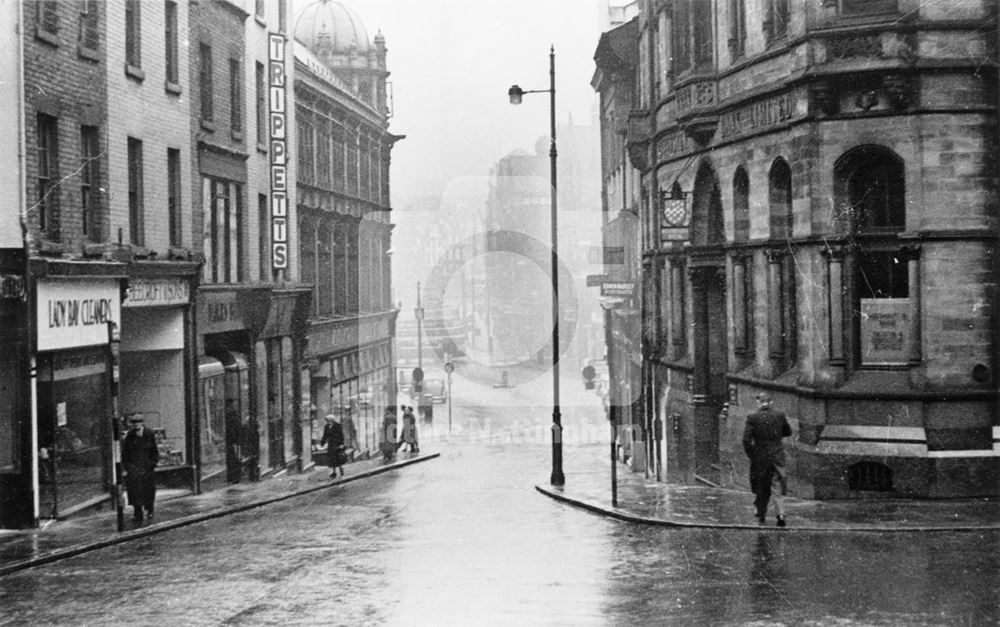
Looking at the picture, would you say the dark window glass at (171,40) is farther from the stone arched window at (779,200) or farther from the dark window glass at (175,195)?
the stone arched window at (779,200)

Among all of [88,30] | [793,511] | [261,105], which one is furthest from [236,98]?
[793,511]

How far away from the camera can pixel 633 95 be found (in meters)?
46.4

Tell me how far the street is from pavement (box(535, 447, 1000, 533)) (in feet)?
1.47

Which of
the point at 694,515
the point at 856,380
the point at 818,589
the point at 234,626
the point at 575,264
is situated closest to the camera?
the point at 234,626

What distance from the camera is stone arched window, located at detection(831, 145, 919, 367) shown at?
2038 cm

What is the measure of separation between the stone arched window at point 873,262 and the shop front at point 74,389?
1238 centimetres

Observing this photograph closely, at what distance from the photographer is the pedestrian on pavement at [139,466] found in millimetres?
20328

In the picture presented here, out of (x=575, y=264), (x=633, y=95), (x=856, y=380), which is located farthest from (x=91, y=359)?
(x=575, y=264)

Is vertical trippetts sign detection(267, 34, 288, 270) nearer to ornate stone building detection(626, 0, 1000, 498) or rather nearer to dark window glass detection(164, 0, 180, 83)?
dark window glass detection(164, 0, 180, 83)

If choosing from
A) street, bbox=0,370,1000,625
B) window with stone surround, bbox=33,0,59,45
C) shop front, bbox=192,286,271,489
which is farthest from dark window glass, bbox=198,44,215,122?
street, bbox=0,370,1000,625

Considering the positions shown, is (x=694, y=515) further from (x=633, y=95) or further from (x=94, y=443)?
(x=633, y=95)

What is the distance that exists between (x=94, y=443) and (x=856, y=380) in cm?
1315

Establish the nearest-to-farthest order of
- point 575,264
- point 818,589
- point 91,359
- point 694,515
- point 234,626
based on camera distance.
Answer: point 234,626 → point 818,589 → point 694,515 → point 91,359 → point 575,264

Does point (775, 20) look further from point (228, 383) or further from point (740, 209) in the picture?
point (228, 383)
